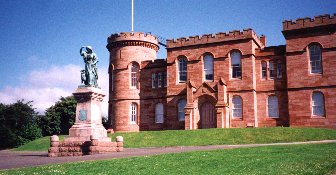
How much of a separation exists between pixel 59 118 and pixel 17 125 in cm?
732

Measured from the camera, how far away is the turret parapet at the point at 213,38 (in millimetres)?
37000

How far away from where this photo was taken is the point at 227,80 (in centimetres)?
3759

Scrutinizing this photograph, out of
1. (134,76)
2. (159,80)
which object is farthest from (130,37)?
(159,80)

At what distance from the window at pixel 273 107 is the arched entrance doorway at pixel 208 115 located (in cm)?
562

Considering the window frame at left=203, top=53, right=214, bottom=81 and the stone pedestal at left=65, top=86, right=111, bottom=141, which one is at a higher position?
the window frame at left=203, top=53, right=214, bottom=81

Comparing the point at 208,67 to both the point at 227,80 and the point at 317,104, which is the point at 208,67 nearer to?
the point at 227,80

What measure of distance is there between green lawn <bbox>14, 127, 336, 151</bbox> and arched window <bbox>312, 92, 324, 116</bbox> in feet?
18.5

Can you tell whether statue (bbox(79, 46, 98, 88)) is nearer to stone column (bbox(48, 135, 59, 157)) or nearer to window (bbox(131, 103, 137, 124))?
stone column (bbox(48, 135, 59, 157))

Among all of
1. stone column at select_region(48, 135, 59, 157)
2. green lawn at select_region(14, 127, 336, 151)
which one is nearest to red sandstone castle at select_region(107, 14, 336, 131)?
green lawn at select_region(14, 127, 336, 151)

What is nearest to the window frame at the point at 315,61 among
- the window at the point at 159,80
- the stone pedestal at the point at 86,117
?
the window at the point at 159,80

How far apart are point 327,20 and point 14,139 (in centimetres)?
3960

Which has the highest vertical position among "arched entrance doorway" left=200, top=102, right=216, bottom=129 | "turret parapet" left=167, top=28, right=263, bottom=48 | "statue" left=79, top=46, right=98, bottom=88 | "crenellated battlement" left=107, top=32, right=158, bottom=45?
"crenellated battlement" left=107, top=32, right=158, bottom=45

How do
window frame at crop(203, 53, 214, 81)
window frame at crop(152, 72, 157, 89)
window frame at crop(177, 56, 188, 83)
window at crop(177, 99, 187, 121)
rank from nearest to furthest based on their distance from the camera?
window frame at crop(203, 53, 214, 81), window at crop(177, 99, 187, 121), window frame at crop(177, 56, 188, 83), window frame at crop(152, 72, 157, 89)

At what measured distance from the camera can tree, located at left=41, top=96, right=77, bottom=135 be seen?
57.3 meters
